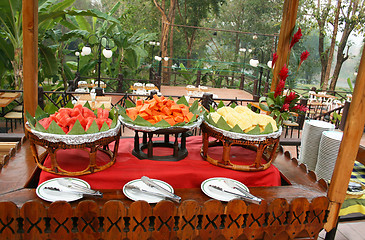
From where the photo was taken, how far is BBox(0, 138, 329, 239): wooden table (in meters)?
1.27

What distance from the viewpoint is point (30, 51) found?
1959 mm

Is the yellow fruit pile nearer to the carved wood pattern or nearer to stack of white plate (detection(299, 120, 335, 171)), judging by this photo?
the carved wood pattern

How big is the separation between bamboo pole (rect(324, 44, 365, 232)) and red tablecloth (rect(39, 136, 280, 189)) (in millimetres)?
350

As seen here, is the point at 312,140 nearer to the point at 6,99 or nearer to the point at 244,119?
the point at 244,119

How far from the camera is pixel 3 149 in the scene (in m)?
2.58

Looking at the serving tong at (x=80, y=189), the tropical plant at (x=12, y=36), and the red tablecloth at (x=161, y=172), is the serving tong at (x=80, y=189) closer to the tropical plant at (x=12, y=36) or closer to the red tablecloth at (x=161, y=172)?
the red tablecloth at (x=161, y=172)

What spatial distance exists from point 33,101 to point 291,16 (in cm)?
201

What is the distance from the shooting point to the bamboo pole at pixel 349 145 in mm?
1378

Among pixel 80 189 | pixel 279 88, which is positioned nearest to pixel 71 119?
pixel 80 189

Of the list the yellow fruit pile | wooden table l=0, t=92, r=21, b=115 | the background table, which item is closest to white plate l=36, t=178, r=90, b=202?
the yellow fruit pile

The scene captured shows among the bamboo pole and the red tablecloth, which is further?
the red tablecloth

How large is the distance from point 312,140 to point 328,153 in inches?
11.8

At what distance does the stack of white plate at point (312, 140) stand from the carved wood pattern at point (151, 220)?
843mm

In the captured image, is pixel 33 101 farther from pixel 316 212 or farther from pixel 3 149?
pixel 316 212
